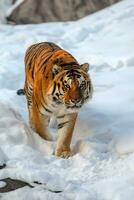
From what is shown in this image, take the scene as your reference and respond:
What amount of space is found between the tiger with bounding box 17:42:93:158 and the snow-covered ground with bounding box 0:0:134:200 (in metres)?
0.13

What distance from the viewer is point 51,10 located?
38.0ft

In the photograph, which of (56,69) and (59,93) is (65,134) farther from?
(56,69)

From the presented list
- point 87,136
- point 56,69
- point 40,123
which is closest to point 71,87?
point 56,69

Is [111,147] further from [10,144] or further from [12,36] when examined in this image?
[12,36]

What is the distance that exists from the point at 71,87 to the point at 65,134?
518mm

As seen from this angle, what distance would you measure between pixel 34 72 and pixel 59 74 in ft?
2.31

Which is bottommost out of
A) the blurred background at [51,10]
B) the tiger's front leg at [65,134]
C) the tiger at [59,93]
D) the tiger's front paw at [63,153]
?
the tiger's front paw at [63,153]

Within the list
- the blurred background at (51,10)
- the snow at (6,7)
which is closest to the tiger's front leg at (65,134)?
the blurred background at (51,10)

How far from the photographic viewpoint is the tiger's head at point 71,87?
4266mm

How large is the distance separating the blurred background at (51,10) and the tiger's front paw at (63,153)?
7199 mm

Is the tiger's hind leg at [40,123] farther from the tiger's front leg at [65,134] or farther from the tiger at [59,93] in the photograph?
the tiger's front leg at [65,134]

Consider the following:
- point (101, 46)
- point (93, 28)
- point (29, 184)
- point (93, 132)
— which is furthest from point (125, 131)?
point (93, 28)

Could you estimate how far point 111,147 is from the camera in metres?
4.68

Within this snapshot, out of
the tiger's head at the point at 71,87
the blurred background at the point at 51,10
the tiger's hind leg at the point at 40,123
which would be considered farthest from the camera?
the blurred background at the point at 51,10
